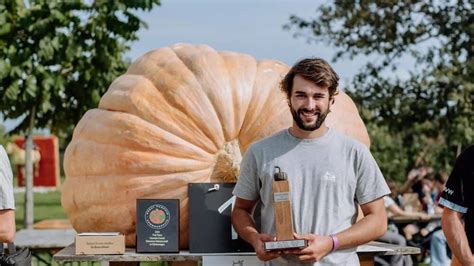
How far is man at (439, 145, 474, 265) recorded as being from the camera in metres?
3.40

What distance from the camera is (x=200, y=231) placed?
4.15m

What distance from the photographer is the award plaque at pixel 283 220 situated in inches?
124

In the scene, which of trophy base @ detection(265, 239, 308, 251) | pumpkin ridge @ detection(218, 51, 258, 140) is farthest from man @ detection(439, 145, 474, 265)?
pumpkin ridge @ detection(218, 51, 258, 140)

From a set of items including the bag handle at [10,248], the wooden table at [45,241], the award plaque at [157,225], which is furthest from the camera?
the wooden table at [45,241]

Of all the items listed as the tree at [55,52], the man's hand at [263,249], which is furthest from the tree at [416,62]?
the man's hand at [263,249]

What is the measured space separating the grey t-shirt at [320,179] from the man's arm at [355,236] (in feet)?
0.13

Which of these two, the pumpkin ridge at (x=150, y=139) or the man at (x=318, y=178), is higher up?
the pumpkin ridge at (x=150, y=139)

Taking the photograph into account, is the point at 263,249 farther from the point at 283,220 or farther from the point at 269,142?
the point at 269,142

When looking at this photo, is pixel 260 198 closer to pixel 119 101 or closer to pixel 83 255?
pixel 83 255

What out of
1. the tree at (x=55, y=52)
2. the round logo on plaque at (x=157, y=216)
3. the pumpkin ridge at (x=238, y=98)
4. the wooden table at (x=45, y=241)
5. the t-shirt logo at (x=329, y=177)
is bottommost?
the wooden table at (x=45, y=241)

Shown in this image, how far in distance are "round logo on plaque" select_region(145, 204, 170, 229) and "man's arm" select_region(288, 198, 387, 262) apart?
112cm

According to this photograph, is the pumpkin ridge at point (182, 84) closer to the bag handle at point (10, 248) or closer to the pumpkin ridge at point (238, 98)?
the pumpkin ridge at point (238, 98)

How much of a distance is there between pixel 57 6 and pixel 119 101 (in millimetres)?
6718

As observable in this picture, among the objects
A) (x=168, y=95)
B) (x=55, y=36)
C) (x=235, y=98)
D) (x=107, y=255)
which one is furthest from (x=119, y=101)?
(x=55, y=36)
